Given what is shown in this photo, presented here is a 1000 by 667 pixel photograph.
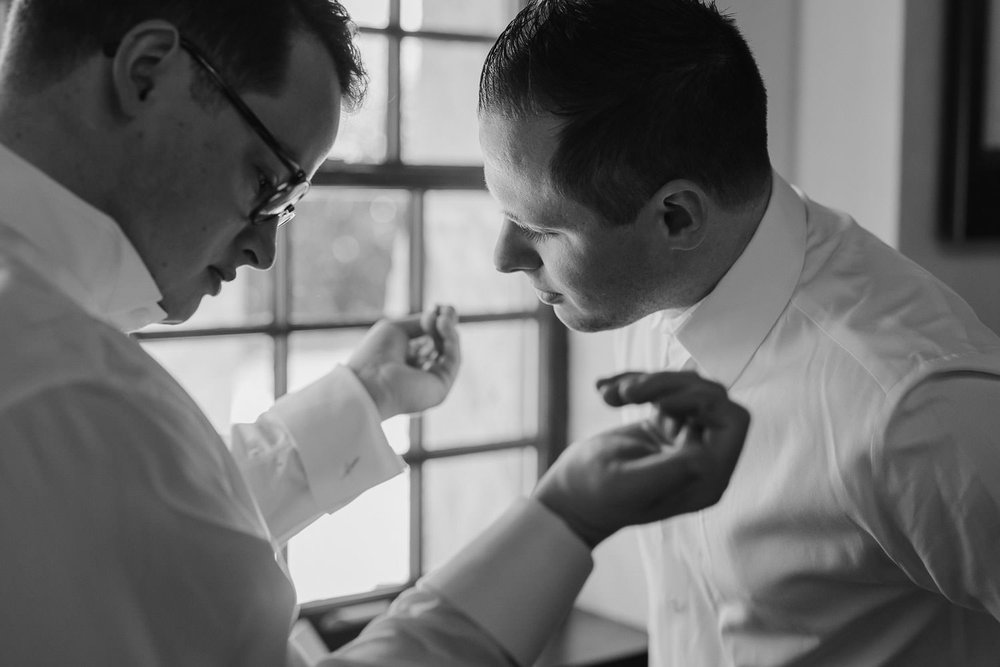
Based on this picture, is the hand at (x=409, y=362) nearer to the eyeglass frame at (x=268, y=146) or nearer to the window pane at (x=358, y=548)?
the eyeglass frame at (x=268, y=146)

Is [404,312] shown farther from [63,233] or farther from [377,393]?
[63,233]

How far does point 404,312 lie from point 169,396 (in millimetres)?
1416

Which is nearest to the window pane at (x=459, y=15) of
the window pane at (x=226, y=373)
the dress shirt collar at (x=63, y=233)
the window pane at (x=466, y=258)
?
the window pane at (x=466, y=258)

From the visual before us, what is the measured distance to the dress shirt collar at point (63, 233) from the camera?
2.61 feet

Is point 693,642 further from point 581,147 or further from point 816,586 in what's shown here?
point 581,147

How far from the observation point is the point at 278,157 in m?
0.92

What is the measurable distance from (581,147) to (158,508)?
2.29ft

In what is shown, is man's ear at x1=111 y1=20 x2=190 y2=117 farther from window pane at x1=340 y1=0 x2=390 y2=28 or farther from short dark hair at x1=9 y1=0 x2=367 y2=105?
window pane at x1=340 y1=0 x2=390 y2=28

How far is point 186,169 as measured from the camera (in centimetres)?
87

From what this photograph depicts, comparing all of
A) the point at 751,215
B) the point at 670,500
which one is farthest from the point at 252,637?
the point at 751,215

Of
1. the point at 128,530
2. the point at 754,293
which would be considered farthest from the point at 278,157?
the point at 754,293

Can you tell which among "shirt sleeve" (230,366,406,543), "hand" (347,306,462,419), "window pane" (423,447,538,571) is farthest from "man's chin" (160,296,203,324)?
"window pane" (423,447,538,571)

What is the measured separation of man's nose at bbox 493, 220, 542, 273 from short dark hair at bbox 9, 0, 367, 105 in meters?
0.42

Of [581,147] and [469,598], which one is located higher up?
[581,147]
